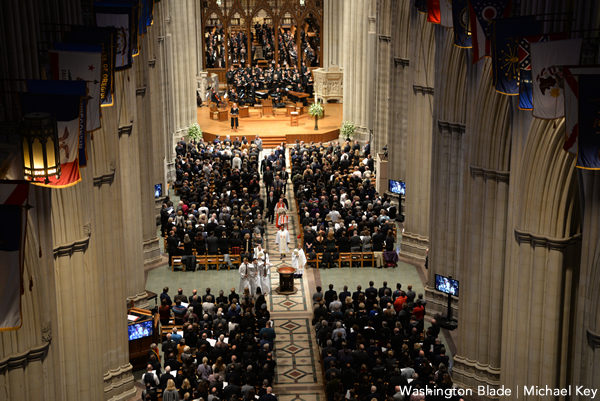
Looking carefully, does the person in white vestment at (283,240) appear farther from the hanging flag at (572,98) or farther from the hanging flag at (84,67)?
the hanging flag at (572,98)

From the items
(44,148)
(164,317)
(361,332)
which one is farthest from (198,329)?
(44,148)

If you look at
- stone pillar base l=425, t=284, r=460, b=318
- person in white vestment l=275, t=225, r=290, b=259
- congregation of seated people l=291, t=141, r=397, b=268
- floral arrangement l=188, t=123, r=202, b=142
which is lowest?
stone pillar base l=425, t=284, r=460, b=318

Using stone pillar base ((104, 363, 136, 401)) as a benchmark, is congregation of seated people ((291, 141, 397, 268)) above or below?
above

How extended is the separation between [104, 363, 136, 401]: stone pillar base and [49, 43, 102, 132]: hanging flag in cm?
811

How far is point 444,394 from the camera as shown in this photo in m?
20.6

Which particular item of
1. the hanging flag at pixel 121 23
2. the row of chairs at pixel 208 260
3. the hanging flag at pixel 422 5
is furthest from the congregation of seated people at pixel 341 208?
the hanging flag at pixel 121 23

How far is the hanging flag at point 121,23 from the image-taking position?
69.2 ft

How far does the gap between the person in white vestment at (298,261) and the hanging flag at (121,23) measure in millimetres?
12119

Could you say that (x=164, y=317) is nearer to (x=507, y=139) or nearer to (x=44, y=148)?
(x=507, y=139)

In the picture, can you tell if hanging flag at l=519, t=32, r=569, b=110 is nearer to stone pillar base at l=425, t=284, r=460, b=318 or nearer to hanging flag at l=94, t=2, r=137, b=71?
hanging flag at l=94, t=2, r=137, b=71

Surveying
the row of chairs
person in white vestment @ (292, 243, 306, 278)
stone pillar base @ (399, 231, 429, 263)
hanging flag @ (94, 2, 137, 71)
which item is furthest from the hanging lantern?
stone pillar base @ (399, 231, 429, 263)

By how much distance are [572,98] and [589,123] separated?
51 cm

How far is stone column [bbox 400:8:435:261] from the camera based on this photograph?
31.7m

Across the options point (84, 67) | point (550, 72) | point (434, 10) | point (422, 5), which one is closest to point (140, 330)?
point (84, 67)
